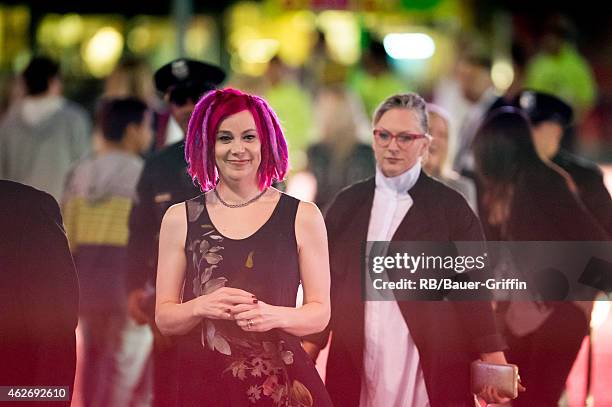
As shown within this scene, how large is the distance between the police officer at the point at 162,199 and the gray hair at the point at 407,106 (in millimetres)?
558

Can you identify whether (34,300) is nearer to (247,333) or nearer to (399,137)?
(247,333)

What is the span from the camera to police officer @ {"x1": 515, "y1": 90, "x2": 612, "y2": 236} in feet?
14.2

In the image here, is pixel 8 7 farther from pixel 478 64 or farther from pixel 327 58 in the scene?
pixel 478 64

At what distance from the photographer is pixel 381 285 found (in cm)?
408

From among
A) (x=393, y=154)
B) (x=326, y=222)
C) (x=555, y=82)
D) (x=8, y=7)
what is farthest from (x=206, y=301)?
(x=8, y=7)

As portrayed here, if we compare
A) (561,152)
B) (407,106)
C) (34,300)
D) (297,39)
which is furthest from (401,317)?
(297,39)

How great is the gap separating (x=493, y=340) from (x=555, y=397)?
331mm

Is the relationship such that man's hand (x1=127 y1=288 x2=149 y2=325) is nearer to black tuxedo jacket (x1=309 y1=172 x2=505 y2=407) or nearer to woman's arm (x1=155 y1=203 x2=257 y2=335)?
woman's arm (x1=155 y1=203 x2=257 y2=335)

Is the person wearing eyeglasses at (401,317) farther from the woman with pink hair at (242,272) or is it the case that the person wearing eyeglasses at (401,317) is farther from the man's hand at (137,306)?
the man's hand at (137,306)

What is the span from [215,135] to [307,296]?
1.89 ft

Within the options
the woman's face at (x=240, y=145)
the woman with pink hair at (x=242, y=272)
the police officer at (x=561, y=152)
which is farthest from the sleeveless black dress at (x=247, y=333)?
the police officer at (x=561, y=152)

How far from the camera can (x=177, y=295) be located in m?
3.92

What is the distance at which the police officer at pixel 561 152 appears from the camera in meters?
4.32

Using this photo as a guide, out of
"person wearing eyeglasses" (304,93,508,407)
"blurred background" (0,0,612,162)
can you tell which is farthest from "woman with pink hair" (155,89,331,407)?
"blurred background" (0,0,612,162)
